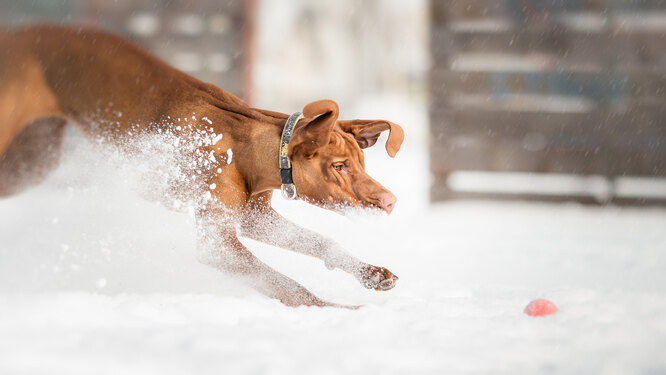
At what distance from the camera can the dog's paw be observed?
6.97 feet

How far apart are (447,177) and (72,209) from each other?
11.4ft

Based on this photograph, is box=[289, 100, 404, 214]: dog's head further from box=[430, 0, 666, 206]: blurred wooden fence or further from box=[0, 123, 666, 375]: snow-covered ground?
box=[430, 0, 666, 206]: blurred wooden fence

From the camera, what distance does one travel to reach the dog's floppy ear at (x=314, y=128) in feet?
6.61

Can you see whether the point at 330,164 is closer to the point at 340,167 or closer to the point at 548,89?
the point at 340,167

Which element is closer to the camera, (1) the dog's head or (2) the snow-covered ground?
(2) the snow-covered ground

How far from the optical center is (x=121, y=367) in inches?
61.6

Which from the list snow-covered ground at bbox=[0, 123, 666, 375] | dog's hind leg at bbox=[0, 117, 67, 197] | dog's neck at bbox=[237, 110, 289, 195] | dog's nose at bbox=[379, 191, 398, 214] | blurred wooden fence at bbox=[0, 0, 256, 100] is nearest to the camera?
snow-covered ground at bbox=[0, 123, 666, 375]

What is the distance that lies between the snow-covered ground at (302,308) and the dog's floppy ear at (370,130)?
32 centimetres

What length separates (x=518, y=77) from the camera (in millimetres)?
5391

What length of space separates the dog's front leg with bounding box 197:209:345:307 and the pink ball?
68cm

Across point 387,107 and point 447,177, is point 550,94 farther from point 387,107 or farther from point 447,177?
point 387,107

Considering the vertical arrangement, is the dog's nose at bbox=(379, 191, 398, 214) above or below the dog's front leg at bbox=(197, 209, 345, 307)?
above

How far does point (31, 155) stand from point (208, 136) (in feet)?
3.37

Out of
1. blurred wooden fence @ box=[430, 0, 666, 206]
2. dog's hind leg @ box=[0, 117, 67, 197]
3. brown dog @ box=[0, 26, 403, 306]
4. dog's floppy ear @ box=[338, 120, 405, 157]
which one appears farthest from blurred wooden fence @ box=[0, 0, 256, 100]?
dog's floppy ear @ box=[338, 120, 405, 157]
